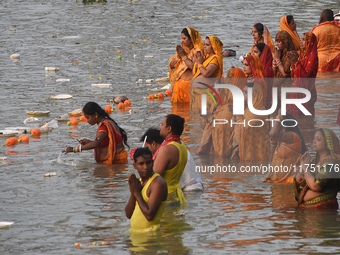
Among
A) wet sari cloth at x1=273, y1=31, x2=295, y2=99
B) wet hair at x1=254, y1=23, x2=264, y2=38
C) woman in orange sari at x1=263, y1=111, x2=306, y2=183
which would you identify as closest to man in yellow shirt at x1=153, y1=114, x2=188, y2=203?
woman in orange sari at x1=263, y1=111, x2=306, y2=183

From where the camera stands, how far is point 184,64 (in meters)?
11.7

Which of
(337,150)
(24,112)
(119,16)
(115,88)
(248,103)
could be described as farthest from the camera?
(119,16)

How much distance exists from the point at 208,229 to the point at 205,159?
9.47 ft

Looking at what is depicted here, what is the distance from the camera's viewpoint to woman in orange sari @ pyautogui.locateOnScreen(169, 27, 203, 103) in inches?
447

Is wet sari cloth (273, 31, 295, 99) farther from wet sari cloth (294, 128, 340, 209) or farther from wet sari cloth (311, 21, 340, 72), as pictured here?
wet sari cloth (294, 128, 340, 209)

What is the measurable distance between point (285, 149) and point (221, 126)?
1.74 m

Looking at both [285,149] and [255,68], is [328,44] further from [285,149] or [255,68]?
[285,149]

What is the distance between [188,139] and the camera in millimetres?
9766

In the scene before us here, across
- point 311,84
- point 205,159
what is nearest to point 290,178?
point 205,159

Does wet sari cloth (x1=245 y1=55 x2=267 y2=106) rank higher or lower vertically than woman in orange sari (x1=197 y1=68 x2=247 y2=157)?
higher

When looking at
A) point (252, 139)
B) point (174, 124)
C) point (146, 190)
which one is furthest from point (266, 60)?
point (146, 190)

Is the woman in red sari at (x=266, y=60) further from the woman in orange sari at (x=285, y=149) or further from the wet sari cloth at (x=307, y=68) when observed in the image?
the woman in orange sari at (x=285, y=149)

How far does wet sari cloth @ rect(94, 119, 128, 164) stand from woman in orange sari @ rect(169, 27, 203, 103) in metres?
3.38

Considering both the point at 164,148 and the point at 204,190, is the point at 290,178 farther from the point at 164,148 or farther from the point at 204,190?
the point at 164,148
